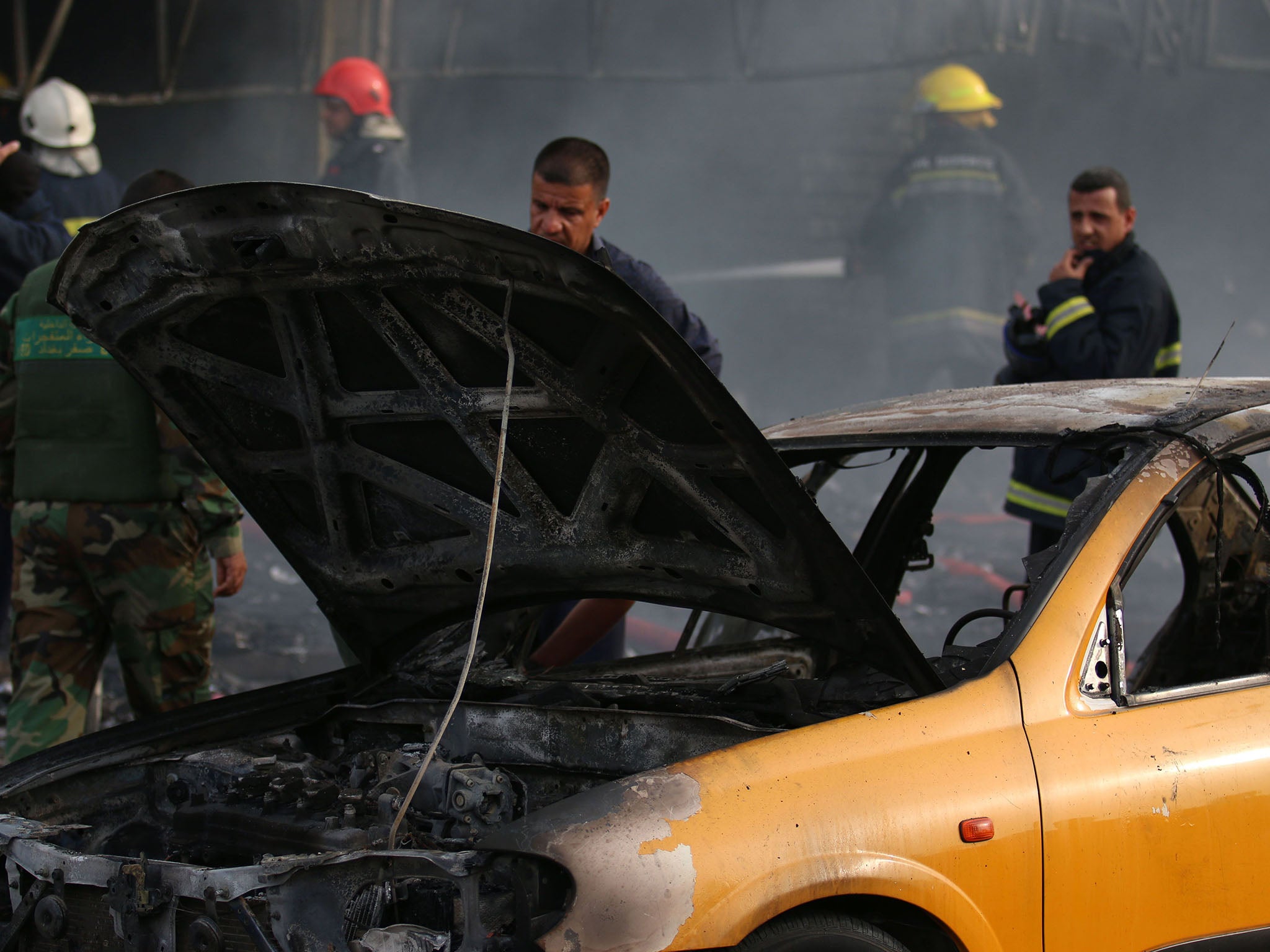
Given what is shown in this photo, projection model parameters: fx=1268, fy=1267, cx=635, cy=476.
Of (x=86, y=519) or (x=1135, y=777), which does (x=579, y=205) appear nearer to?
(x=86, y=519)

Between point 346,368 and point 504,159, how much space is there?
8.30 metres

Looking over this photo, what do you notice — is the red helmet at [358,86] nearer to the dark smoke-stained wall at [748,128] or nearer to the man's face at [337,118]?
the man's face at [337,118]

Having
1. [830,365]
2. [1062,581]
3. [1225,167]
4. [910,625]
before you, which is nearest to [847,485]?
[830,365]

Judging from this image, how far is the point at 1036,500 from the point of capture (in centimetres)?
425

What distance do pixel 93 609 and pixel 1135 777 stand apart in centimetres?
290

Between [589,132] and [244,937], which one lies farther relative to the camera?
[589,132]

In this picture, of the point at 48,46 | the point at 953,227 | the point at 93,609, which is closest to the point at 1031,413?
the point at 93,609

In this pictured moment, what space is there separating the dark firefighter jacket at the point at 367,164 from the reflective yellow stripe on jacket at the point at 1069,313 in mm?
4573

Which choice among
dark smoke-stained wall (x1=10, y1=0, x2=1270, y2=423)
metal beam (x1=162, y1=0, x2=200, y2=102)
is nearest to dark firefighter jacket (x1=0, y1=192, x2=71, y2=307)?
dark smoke-stained wall (x1=10, y1=0, x2=1270, y2=423)

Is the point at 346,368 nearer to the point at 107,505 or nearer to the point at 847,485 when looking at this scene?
the point at 107,505

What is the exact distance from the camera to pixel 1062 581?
2273mm

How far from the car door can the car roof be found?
9.2 inches

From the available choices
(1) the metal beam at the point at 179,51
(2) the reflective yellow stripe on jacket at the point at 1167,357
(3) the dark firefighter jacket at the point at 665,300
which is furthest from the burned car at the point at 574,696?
(1) the metal beam at the point at 179,51

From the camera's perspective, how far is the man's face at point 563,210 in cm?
382
